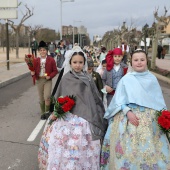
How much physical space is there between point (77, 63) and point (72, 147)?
39.7 inches

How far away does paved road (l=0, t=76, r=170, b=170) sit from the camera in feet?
14.2

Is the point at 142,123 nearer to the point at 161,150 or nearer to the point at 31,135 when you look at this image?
the point at 161,150

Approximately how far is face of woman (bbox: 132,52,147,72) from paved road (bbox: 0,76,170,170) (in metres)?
1.99

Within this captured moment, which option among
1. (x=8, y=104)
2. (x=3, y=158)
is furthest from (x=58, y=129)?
(x=8, y=104)

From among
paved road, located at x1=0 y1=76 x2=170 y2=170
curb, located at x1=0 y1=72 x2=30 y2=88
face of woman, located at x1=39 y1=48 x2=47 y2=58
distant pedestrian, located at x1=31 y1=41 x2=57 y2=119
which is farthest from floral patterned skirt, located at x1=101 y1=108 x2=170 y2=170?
curb, located at x1=0 y1=72 x2=30 y2=88

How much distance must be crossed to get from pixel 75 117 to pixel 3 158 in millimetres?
1706

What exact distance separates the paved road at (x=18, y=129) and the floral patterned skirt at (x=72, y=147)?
37.3 inches

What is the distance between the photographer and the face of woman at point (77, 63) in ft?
11.7

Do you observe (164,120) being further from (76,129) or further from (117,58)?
(117,58)

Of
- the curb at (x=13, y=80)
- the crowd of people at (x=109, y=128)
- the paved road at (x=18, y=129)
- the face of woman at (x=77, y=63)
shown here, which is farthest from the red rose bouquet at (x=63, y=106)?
the curb at (x=13, y=80)

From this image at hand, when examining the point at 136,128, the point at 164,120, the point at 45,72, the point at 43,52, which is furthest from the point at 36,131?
the point at 164,120

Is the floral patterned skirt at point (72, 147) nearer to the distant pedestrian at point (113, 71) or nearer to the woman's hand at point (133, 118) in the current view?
the woman's hand at point (133, 118)

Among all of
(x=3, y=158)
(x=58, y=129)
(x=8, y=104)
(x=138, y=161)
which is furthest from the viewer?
(x=8, y=104)

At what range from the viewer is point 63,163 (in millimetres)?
3242
